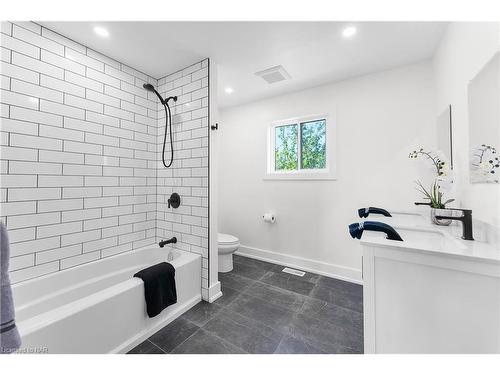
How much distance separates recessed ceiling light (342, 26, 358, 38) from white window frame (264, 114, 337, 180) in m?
0.91

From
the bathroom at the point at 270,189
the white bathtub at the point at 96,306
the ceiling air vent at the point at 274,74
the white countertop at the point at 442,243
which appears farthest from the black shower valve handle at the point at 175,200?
the white countertop at the point at 442,243

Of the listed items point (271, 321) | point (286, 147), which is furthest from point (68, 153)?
point (286, 147)

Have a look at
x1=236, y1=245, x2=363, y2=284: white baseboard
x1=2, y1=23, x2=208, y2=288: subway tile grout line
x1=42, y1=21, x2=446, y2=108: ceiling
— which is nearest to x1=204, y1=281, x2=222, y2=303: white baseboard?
x1=2, y1=23, x2=208, y2=288: subway tile grout line

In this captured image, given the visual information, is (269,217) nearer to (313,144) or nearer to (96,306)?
(313,144)

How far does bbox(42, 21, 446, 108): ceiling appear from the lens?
1580 mm

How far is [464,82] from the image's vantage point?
51.6 inches

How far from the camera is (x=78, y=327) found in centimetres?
118

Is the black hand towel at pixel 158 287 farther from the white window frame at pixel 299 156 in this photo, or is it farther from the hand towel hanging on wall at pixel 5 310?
the white window frame at pixel 299 156

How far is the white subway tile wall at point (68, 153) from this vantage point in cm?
147

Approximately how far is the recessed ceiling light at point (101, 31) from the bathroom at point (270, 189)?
0.06 ft

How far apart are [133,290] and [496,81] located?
241 cm

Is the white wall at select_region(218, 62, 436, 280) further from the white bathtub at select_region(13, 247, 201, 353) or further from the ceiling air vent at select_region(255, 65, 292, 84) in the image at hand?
the white bathtub at select_region(13, 247, 201, 353)
